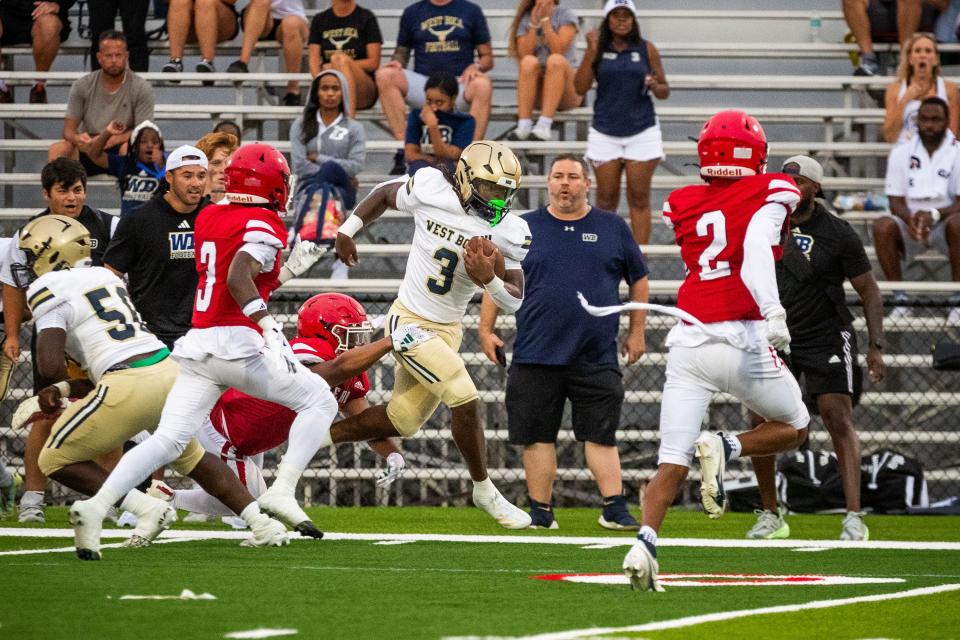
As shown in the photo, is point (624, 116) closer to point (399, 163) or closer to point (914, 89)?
point (399, 163)

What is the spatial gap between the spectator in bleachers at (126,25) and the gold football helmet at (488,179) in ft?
21.6

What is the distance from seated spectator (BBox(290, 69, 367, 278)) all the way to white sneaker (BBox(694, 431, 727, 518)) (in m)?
6.28

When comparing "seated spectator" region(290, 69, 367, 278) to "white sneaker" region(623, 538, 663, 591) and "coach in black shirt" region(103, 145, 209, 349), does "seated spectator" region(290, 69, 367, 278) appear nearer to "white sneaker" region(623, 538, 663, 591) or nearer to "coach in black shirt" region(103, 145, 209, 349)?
"coach in black shirt" region(103, 145, 209, 349)

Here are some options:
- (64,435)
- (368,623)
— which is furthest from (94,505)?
(368,623)

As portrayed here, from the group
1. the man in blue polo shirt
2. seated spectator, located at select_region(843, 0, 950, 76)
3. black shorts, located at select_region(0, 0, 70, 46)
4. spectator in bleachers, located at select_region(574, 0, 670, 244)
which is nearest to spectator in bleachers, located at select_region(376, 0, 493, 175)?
spectator in bleachers, located at select_region(574, 0, 670, 244)

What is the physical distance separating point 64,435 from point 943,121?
26.0 ft

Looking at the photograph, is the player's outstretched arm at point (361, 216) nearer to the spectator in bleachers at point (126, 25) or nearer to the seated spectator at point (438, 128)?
the seated spectator at point (438, 128)

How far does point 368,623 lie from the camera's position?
4.32 m

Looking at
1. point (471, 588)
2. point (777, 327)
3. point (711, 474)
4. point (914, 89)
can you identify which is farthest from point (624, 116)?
point (471, 588)

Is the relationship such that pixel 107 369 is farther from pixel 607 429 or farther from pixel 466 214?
pixel 607 429

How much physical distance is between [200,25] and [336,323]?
6.14 m

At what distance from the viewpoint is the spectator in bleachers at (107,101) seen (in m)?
11.9

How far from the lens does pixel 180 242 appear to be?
8.49 meters

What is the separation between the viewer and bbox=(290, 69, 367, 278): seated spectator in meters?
11.6
